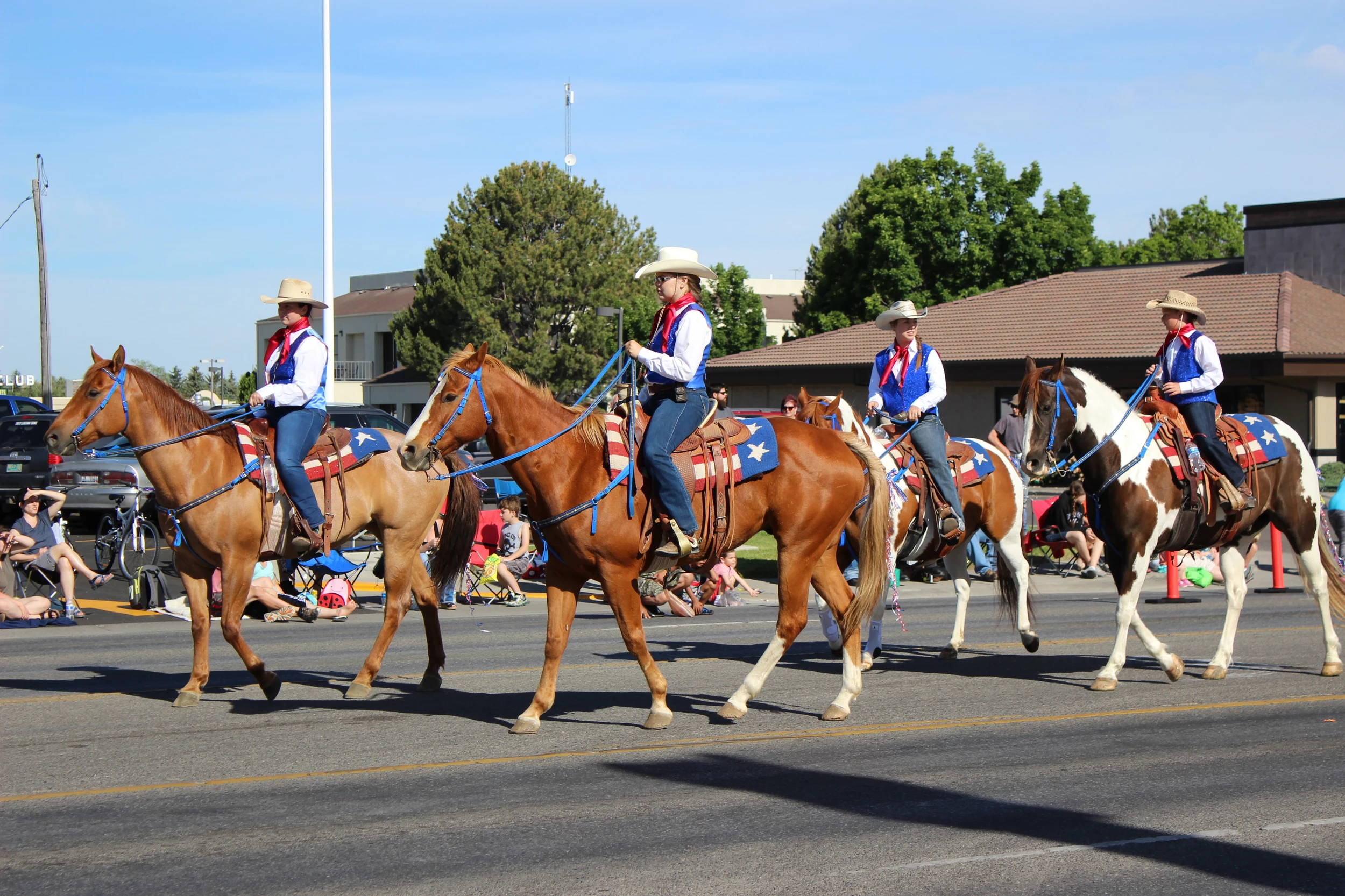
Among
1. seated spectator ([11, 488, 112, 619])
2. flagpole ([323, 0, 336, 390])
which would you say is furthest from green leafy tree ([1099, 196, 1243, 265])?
seated spectator ([11, 488, 112, 619])

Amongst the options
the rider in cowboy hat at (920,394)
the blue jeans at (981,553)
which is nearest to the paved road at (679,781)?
the rider in cowboy hat at (920,394)

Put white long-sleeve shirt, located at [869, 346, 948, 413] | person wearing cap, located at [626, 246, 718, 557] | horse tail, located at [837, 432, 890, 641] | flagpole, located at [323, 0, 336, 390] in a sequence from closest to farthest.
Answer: person wearing cap, located at [626, 246, 718, 557] → horse tail, located at [837, 432, 890, 641] → white long-sleeve shirt, located at [869, 346, 948, 413] → flagpole, located at [323, 0, 336, 390]

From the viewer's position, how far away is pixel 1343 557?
17.0 m

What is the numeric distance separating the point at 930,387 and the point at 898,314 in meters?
0.68

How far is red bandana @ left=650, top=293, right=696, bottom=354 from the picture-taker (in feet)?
27.7

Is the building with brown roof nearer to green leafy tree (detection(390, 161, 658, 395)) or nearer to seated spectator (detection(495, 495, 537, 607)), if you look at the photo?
seated spectator (detection(495, 495, 537, 607))

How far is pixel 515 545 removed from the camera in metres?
18.5

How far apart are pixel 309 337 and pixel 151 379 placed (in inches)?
46.1

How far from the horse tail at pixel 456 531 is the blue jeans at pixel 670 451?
2636mm

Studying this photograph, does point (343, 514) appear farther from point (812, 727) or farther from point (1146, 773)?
point (1146, 773)

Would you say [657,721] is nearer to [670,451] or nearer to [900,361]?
[670,451]

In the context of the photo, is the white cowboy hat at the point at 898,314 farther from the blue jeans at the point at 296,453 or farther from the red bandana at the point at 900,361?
the blue jeans at the point at 296,453

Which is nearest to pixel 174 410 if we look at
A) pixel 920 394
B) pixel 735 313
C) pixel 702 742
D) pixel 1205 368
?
pixel 702 742

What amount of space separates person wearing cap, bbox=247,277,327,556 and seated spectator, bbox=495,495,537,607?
8.08 metres
